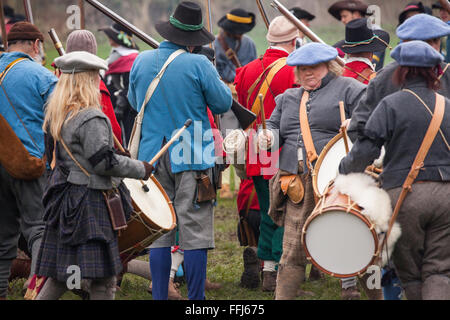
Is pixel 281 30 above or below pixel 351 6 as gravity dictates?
above

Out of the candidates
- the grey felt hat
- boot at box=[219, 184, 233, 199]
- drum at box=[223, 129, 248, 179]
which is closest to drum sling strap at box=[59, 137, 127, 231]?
the grey felt hat

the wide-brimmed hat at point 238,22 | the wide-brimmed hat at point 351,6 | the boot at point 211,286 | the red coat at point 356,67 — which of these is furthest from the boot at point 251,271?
the wide-brimmed hat at point 238,22

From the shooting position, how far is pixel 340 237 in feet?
14.8

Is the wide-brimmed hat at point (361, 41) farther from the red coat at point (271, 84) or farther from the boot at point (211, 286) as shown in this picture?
the boot at point (211, 286)

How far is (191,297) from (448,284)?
1997mm

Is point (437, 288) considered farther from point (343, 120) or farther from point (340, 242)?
point (343, 120)

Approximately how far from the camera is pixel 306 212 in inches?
212

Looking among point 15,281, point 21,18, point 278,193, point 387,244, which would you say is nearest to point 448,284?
point 387,244

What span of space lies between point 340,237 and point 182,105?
171 centimetres

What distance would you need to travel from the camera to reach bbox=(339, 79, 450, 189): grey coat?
14.2 feet

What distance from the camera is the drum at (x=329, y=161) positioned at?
5121mm

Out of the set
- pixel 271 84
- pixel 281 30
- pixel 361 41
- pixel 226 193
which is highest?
pixel 281 30

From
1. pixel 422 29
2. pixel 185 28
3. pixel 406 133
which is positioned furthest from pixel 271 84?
pixel 406 133

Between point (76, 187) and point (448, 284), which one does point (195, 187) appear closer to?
point (76, 187)
